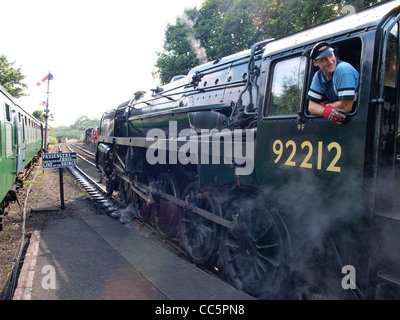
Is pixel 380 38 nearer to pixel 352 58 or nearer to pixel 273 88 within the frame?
pixel 352 58

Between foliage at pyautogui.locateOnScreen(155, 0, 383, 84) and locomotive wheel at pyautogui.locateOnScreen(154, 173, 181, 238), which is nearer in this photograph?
locomotive wheel at pyautogui.locateOnScreen(154, 173, 181, 238)

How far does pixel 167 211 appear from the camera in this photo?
20.3ft

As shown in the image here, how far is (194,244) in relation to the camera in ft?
16.5

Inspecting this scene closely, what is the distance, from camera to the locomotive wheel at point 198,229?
444 cm

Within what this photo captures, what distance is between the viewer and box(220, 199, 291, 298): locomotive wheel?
3.11 metres

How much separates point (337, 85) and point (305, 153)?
0.63 m

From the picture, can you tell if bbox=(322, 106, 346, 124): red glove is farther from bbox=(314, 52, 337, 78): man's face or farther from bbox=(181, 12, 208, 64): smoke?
Answer: bbox=(181, 12, 208, 64): smoke

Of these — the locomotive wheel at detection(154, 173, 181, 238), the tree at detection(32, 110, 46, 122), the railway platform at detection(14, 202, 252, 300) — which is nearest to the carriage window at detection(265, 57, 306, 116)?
the railway platform at detection(14, 202, 252, 300)

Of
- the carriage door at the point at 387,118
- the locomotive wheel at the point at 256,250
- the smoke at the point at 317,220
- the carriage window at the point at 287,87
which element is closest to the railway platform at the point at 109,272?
the locomotive wheel at the point at 256,250

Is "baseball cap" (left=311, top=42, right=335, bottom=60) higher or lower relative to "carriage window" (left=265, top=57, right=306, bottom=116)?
higher

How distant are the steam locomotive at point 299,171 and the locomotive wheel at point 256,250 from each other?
0.01m

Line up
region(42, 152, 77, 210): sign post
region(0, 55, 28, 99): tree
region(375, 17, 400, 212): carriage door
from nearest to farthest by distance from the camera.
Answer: region(375, 17, 400, 212): carriage door < region(42, 152, 77, 210): sign post < region(0, 55, 28, 99): tree

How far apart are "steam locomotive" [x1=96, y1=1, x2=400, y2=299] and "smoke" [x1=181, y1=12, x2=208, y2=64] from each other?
46.9 feet
